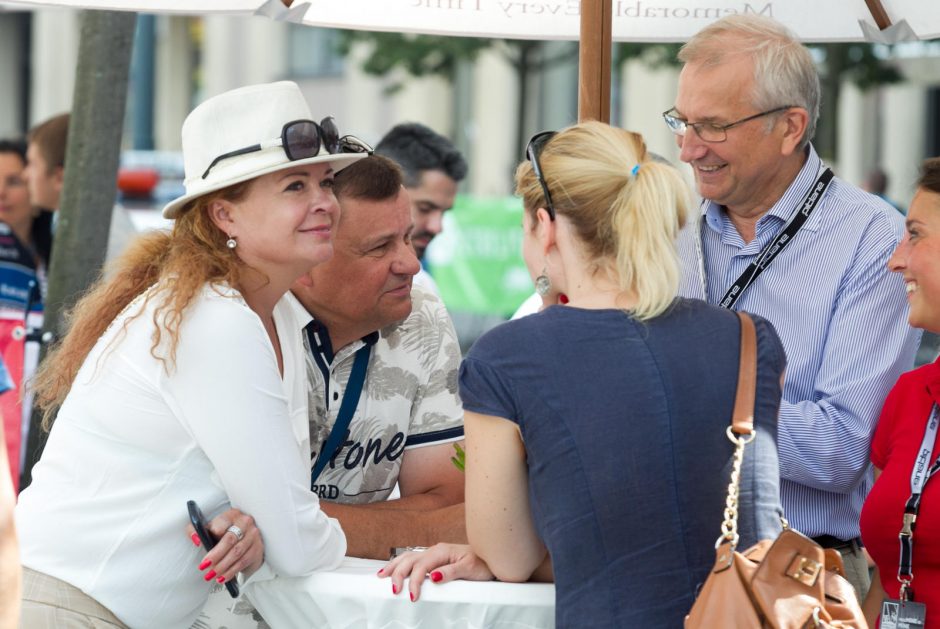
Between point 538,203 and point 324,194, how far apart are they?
659 millimetres

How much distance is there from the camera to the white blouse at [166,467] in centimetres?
259

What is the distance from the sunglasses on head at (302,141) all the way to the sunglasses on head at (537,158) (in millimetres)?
575

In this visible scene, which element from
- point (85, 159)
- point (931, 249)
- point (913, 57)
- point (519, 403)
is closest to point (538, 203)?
point (519, 403)

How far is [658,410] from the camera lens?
7.73 ft

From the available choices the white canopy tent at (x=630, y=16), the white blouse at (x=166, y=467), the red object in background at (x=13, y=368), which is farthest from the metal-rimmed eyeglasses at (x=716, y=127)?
the red object in background at (x=13, y=368)

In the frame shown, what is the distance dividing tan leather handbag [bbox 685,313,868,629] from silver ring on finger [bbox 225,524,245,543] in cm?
91

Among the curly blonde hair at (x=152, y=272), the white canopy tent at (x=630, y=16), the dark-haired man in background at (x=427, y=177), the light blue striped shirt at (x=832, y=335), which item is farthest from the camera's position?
the dark-haired man in background at (x=427, y=177)

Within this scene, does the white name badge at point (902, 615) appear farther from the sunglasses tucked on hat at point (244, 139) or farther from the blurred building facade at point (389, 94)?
the blurred building facade at point (389, 94)

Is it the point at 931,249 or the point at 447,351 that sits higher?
the point at 931,249

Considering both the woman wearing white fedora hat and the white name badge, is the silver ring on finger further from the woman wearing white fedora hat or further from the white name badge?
the white name badge

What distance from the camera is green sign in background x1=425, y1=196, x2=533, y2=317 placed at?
12984 mm

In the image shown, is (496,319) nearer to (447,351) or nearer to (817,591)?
(447,351)

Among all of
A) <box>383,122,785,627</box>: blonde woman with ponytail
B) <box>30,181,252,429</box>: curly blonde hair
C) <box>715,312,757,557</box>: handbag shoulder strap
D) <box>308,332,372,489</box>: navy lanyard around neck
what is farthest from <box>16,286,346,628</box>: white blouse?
<box>715,312,757,557</box>: handbag shoulder strap

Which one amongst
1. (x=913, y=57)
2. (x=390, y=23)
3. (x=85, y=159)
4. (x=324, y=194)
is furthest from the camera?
(x=913, y=57)
